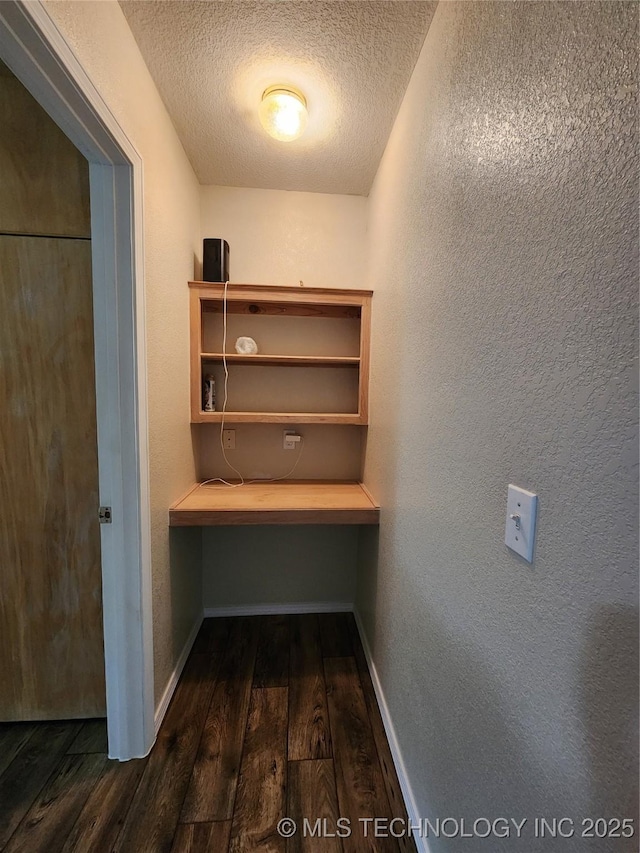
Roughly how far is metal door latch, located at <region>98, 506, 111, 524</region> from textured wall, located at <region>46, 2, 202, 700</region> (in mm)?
162

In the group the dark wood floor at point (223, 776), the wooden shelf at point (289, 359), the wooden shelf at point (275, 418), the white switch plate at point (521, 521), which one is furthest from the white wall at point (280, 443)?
the white switch plate at point (521, 521)

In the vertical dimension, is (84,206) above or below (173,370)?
above

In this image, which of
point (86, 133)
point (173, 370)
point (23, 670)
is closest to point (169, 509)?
point (173, 370)

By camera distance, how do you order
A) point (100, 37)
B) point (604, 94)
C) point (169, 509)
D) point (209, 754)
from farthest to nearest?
1. point (169, 509)
2. point (209, 754)
3. point (100, 37)
4. point (604, 94)

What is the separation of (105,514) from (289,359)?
1.16m

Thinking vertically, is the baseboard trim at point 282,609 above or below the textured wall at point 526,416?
below

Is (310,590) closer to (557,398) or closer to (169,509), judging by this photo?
(169,509)

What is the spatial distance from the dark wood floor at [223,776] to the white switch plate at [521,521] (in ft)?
3.94

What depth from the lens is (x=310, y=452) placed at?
2100 mm

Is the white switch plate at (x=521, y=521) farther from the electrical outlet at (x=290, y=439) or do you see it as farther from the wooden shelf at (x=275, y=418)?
the electrical outlet at (x=290, y=439)

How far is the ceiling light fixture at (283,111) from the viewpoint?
1314 millimetres

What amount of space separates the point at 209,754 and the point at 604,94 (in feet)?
6.97

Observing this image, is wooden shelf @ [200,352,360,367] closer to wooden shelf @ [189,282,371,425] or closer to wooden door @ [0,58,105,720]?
wooden shelf @ [189,282,371,425]

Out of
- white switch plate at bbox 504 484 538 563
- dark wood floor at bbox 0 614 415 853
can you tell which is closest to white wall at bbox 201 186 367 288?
white switch plate at bbox 504 484 538 563
